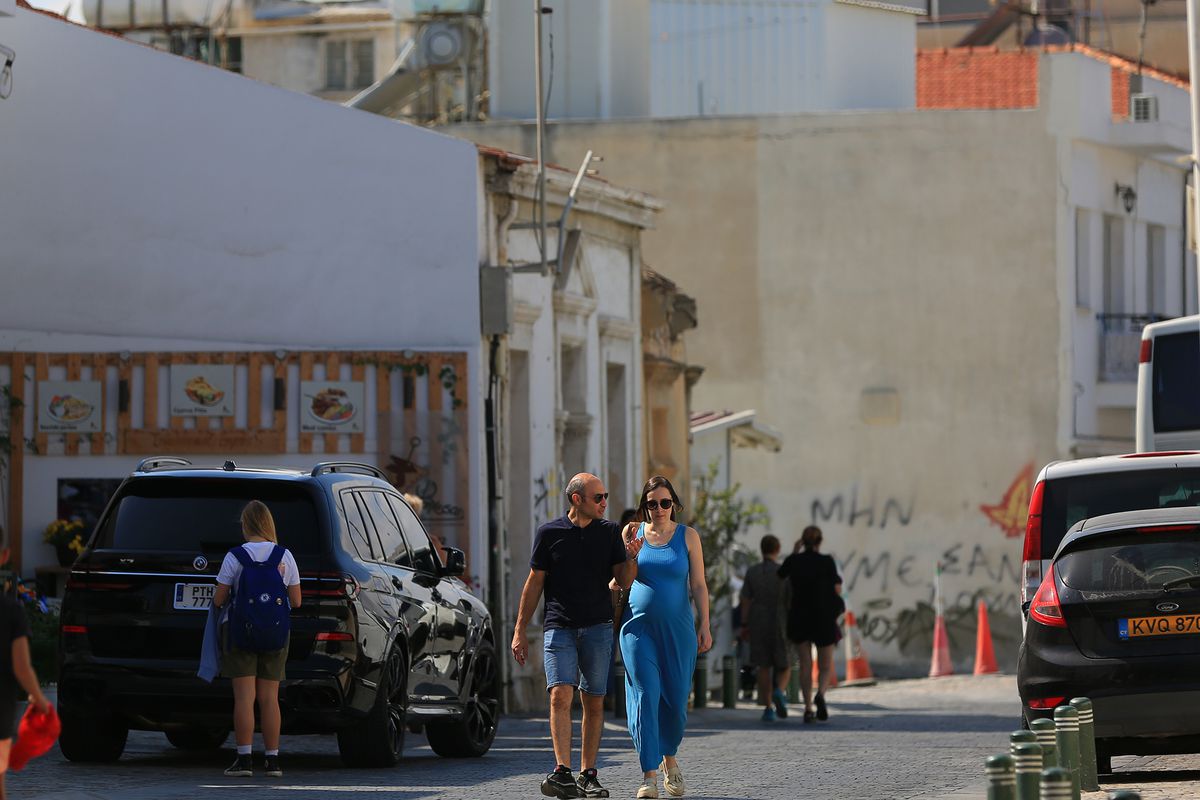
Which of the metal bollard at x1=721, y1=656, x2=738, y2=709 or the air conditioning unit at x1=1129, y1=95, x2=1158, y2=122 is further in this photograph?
the air conditioning unit at x1=1129, y1=95, x2=1158, y2=122

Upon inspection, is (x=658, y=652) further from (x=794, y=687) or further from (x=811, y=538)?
(x=794, y=687)

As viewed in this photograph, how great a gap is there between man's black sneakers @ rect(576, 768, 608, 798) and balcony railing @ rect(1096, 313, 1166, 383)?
2925 cm

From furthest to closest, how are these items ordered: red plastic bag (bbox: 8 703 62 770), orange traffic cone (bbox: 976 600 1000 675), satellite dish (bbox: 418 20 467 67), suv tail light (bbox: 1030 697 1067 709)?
satellite dish (bbox: 418 20 467 67) < orange traffic cone (bbox: 976 600 1000 675) < suv tail light (bbox: 1030 697 1067 709) < red plastic bag (bbox: 8 703 62 770)

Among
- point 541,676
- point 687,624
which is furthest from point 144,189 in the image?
point 687,624

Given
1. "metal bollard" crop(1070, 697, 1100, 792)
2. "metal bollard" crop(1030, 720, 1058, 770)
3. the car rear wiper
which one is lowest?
"metal bollard" crop(1070, 697, 1100, 792)

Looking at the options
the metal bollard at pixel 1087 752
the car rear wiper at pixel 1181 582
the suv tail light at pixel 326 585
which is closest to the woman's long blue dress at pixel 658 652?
the suv tail light at pixel 326 585

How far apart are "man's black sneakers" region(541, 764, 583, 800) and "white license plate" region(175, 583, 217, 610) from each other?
2484mm

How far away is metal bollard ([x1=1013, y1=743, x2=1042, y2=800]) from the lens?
850 centimetres

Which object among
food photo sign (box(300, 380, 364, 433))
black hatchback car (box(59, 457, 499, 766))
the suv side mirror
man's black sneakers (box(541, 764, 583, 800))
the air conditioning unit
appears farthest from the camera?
the air conditioning unit

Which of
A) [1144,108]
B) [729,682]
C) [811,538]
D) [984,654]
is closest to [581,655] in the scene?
[811,538]

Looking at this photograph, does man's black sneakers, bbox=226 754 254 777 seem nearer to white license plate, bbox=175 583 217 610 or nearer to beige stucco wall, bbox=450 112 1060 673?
white license plate, bbox=175 583 217 610

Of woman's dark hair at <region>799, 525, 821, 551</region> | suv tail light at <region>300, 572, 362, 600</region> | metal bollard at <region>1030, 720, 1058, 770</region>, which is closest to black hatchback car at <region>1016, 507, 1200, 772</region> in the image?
metal bollard at <region>1030, 720, 1058, 770</region>

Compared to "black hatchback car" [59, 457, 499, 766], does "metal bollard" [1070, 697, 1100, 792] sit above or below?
below

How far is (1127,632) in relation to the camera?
1298 cm
